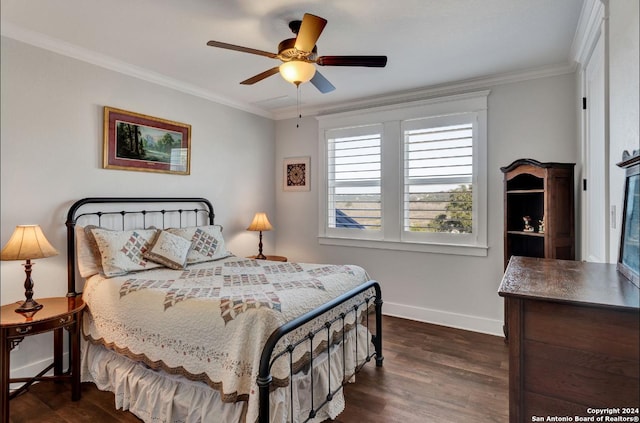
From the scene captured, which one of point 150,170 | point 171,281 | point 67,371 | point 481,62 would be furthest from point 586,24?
point 67,371

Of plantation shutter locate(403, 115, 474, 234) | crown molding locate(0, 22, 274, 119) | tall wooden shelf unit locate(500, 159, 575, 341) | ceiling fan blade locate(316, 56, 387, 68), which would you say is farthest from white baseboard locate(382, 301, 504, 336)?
crown molding locate(0, 22, 274, 119)

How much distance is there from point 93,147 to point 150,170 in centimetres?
56

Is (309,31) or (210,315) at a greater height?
(309,31)

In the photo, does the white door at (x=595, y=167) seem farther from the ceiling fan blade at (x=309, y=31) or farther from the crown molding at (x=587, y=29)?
the ceiling fan blade at (x=309, y=31)

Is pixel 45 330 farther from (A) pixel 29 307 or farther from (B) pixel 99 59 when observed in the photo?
(B) pixel 99 59

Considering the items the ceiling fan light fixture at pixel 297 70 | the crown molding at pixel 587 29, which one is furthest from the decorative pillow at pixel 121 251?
the crown molding at pixel 587 29

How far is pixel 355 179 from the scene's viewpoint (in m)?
4.50

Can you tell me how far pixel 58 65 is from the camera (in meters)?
2.79

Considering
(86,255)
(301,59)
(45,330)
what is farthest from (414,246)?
(45,330)

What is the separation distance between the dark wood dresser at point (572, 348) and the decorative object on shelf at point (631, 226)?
78 millimetres

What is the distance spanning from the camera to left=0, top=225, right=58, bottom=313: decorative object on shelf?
7.42 ft

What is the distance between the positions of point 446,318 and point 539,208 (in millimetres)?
1533

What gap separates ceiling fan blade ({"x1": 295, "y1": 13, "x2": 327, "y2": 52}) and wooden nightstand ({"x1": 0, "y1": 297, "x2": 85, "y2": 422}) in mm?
2380

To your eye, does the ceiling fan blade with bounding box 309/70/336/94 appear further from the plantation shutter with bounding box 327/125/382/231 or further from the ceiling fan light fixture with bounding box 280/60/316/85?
the plantation shutter with bounding box 327/125/382/231
